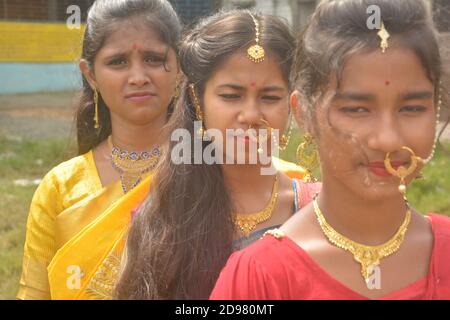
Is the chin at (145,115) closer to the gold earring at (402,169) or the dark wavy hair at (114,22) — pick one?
the dark wavy hair at (114,22)

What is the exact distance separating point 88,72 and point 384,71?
5.56 ft

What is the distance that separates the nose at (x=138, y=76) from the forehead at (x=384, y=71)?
1.29 metres

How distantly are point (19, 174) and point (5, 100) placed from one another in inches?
203

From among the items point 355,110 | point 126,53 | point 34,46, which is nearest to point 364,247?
point 355,110

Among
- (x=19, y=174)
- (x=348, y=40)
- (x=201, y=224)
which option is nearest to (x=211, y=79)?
(x=201, y=224)

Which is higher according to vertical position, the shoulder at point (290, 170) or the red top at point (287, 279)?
the shoulder at point (290, 170)

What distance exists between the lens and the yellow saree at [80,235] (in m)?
2.33

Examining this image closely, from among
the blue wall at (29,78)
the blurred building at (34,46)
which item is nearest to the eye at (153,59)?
the blurred building at (34,46)

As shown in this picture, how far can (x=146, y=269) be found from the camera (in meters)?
2.02

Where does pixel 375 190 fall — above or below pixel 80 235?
above

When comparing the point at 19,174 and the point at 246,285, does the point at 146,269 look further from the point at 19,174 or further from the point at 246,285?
the point at 19,174

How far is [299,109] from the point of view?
1.56 metres

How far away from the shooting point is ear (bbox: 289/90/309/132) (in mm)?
1536

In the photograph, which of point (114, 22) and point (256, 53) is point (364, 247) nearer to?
point (256, 53)
